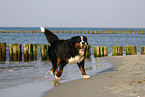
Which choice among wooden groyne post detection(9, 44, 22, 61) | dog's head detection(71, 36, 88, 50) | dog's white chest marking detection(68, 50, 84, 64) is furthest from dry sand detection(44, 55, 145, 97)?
wooden groyne post detection(9, 44, 22, 61)

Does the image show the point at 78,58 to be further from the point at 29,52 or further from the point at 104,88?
the point at 29,52

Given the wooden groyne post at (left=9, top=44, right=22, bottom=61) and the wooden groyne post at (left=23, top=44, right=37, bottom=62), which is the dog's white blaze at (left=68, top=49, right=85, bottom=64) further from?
the wooden groyne post at (left=9, top=44, right=22, bottom=61)

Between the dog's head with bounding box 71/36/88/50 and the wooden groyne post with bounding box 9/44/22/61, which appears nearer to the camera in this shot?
the dog's head with bounding box 71/36/88/50

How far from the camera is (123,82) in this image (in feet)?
20.6

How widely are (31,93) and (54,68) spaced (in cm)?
214

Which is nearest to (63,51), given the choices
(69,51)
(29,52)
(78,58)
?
(69,51)

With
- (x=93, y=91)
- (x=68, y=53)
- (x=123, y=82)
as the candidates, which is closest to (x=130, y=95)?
(x=93, y=91)

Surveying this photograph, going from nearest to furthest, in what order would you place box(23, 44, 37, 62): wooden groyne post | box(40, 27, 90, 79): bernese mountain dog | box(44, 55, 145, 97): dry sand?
box(44, 55, 145, 97): dry sand < box(40, 27, 90, 79): bernese mountain dog < box(23, 44, 37, 62): wooden groyne post

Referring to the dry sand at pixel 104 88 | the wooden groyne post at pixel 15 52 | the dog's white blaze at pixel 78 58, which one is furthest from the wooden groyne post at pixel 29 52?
the dry sand at pixel 104 88

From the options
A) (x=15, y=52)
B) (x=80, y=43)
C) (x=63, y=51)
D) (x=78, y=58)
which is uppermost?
(x=80, y=43)

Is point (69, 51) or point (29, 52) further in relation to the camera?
point (29, 52)

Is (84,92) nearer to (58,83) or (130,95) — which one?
(130,95)

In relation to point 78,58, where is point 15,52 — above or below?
below

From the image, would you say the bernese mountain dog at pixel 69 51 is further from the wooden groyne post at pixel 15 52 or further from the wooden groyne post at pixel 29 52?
the wooden groyne post at pixel 15 52
